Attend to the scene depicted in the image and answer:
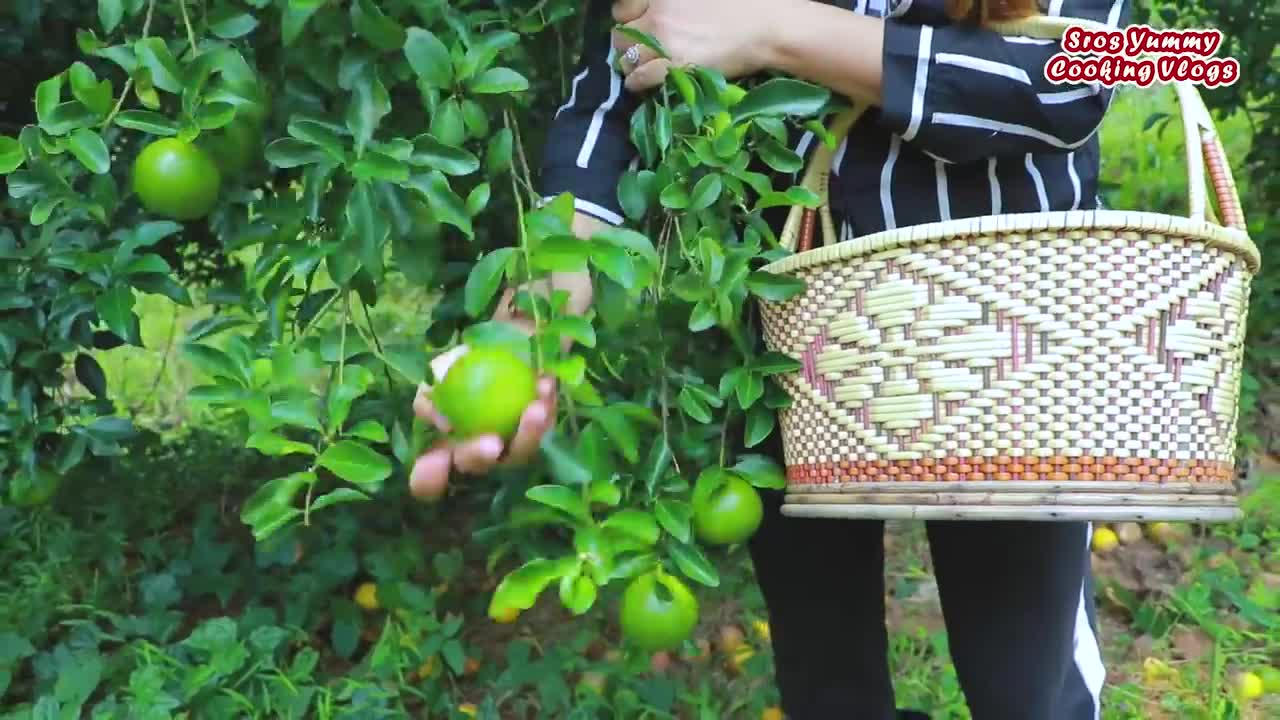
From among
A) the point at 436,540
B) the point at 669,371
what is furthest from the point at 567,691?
the point at 669,371

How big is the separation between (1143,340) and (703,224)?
31 cm

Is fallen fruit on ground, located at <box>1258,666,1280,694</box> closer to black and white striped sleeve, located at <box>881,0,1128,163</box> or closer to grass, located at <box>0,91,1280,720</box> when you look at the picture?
grass, located at <box>0,91,1280,720</box>

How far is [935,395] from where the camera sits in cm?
75

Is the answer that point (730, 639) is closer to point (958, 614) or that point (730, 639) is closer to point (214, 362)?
point (958, 614)

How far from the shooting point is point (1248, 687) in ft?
5.42

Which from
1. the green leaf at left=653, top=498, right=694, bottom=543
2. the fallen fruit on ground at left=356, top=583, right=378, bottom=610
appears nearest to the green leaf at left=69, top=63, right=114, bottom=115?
the green leaf at left=653, top=498, right=694, bottom=543

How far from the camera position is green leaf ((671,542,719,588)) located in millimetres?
734

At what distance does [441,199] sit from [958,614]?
64 centimetres

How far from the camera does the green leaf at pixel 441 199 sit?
2.29ft

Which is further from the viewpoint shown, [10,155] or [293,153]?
[10,155]

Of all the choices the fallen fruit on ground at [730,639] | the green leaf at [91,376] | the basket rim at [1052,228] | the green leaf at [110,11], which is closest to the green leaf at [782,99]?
the basket rim at [1052,228]

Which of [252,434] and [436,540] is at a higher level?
[252,434]

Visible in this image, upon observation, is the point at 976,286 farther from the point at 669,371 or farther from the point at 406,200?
the point at 406,200

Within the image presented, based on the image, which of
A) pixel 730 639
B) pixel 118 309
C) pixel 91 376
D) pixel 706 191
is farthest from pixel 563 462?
pixel 730 639
